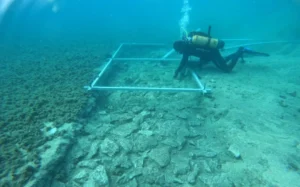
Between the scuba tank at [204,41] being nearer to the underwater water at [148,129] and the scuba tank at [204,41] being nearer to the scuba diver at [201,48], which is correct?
the scuba diver at [201,48]

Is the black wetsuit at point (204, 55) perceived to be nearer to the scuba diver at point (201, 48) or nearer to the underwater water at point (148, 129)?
the scuba diver at point (201, 48)

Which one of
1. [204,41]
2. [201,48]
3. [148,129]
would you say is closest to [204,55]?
[201,48]

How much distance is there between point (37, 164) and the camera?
3406 mm

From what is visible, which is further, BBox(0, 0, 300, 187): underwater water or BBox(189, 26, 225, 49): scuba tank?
BBox(189, 26, 225, 49): scuba tank

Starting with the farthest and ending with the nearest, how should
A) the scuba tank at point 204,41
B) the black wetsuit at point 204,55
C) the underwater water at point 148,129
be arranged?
the black wetsuit at point 204,55, the scuba tank at point 204,41, the underwater water at point 148,129

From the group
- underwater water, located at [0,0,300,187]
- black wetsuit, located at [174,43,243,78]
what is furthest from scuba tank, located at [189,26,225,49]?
underwater water, located at [0,0,300,187]

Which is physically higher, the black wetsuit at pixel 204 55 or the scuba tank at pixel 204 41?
the scuba tank at pixel 204 41

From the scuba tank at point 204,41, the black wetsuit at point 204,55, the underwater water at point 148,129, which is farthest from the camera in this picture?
the black wetsuit at point 204,55

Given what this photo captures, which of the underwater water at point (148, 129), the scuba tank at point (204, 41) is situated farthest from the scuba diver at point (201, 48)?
the underwater water at point (148, 129)

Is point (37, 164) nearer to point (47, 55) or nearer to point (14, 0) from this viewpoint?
point (47, 55)

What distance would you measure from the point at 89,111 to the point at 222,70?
5191 mm

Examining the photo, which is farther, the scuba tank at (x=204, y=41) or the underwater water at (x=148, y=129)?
the scuba tank at (x=204, y=41)

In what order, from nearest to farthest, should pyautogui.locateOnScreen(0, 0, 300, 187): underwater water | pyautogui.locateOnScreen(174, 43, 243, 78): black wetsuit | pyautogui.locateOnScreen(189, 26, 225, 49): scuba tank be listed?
pyautogui.locateOnScreen(0, 0, 300, 187): underwater water < pyautogui.locateOnScreen(189, 26, 225, 49): scuba tank < pyautogui.locateOnScreen(174, 43, 243, 78): black wetsuit

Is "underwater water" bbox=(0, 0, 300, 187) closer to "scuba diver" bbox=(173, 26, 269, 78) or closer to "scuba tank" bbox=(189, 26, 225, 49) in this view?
"scuba diver" bbox=(173, 26, 269, 78)
